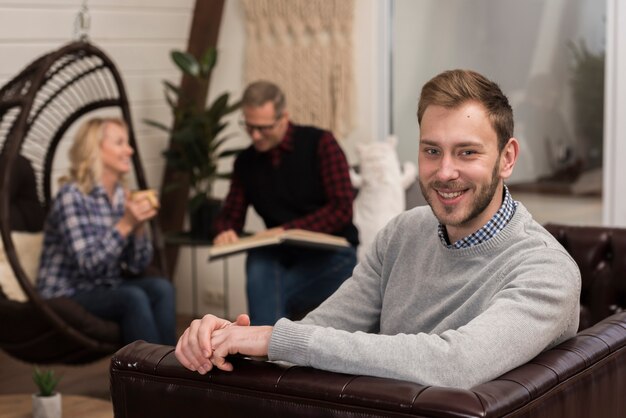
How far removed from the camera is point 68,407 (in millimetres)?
4168

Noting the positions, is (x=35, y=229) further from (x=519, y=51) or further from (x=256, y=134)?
(x=519, y=51)

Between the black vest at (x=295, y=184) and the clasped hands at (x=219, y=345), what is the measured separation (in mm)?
2427

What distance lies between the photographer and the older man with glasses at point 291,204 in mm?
4270

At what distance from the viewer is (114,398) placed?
207cm

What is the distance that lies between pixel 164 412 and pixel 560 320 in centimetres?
75

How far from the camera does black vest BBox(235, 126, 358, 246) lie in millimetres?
4383

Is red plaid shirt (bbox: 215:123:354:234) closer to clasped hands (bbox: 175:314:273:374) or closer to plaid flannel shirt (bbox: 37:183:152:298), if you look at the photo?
plaid flannel shirt (bbox: 37:183:152:298)

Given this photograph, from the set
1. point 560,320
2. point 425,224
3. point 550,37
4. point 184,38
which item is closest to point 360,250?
point 550,37

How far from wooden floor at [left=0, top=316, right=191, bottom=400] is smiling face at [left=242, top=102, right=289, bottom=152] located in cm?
118

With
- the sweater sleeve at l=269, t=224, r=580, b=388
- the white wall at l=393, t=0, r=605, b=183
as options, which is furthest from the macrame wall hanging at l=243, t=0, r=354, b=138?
the sweater sleeve at l=269, t=224, r=580, b=388

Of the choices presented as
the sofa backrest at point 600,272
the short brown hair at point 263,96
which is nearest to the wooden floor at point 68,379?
the short brown hair at point 263,96

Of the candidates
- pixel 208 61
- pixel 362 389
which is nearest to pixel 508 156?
pixel 362 389

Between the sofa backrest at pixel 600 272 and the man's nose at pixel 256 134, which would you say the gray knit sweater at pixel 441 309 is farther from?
the man's nose at pixel 256 134

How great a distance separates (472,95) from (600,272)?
3.99 ft
